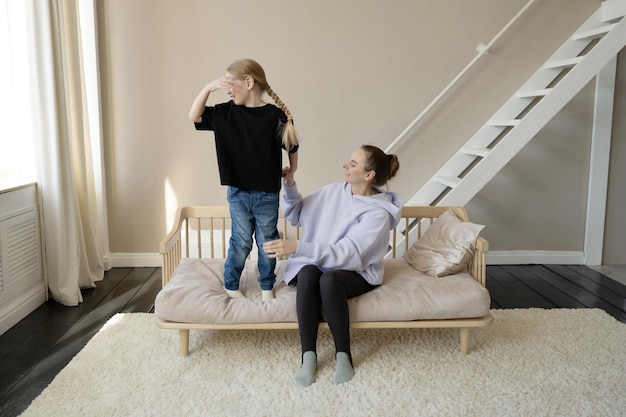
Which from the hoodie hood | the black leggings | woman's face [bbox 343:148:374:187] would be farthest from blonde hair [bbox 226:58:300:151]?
the black leggings

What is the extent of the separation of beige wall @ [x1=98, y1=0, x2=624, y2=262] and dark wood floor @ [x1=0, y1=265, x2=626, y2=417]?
2.24 ft

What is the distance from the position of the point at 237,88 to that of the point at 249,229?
65 centimetres

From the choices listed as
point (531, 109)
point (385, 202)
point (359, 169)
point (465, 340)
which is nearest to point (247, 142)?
point (359, 169)

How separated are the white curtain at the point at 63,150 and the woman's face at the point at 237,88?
49.8 inches

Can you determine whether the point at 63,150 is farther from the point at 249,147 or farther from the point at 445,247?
the point at 445,247

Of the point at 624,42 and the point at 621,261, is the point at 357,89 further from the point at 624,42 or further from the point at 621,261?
the point at 621,261

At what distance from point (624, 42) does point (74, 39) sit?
3.28 meters

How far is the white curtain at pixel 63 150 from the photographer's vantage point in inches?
131

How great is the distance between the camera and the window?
3.31 meters

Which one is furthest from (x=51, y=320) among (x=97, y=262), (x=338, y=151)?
(x=338, y=151)

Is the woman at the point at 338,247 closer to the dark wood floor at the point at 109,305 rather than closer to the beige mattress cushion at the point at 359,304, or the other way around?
the beige mattress cushion at the point at 359,304

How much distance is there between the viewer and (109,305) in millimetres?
3516

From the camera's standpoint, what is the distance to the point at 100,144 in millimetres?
4059

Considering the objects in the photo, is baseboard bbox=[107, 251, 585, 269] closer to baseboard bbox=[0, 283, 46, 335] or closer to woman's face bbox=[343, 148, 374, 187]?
woman's face bbox=[343, 148, 374, 187]
